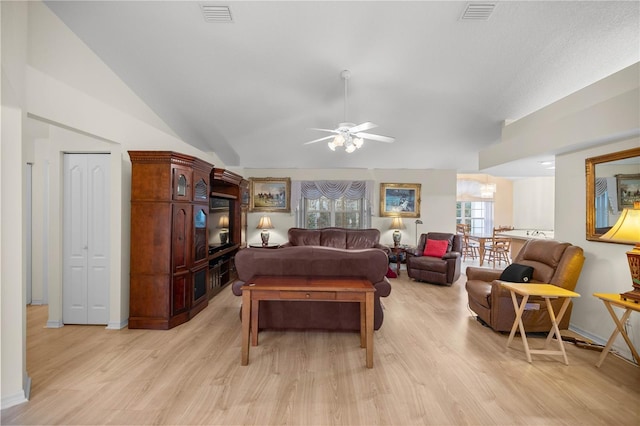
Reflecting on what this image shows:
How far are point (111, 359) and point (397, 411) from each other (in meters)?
2.69

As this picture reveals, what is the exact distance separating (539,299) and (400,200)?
431 centimetres

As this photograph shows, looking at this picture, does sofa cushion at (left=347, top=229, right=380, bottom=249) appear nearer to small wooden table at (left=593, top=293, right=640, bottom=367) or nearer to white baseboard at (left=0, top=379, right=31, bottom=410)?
small wooden table at (left=593, top=293, right=640, bottom=367)

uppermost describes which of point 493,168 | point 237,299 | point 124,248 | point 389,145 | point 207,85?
point 207,85

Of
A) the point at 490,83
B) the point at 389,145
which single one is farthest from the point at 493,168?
the point at 389,145

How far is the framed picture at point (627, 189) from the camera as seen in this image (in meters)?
2.80

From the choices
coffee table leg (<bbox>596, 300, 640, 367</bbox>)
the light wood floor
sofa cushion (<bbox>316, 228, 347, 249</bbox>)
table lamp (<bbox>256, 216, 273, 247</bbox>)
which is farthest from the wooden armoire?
coffee table leg (<bbox>596, 300, 640, 367</bbox>)

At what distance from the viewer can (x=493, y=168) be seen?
15.5 feet

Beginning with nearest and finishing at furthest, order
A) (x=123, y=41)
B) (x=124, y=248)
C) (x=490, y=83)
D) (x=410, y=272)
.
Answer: (x=123, y=41), (x=124, y=248), (x=490, y=83), (x=410, y=272)

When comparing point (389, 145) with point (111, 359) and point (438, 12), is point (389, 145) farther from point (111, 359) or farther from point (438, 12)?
point (111, 359)

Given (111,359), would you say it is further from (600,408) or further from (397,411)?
(600,408)

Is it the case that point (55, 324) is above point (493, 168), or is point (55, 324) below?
below

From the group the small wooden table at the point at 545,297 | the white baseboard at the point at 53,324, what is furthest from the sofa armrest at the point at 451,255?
the white baseboard at the point at 53,324

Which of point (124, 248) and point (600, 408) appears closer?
point (600, 408)

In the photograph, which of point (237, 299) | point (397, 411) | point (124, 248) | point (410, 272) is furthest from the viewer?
point (410, 272)
